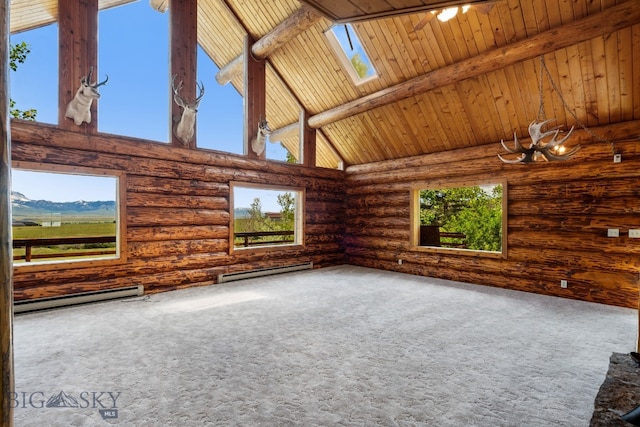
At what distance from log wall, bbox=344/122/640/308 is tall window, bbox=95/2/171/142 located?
5.28 m

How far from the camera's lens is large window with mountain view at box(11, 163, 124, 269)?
489 centimetres

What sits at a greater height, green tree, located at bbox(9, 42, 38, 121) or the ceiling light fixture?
green tree, located at bbox(9, 42, 38, 121)

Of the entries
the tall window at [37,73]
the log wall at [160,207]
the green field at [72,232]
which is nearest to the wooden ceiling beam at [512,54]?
the log wall at [160,207]

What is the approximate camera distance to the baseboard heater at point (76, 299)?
427 cm

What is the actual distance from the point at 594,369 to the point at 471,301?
88.1 inches

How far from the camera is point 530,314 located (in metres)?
4.23

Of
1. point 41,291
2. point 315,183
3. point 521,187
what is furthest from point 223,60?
point 521,187

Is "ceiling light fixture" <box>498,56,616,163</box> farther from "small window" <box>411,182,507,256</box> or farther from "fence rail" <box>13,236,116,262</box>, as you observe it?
"fence rail" <box>13,236,116,262</box>

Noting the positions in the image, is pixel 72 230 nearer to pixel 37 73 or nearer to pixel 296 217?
pixel 37 73

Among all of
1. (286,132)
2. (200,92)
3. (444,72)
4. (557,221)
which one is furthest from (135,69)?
(557,221)

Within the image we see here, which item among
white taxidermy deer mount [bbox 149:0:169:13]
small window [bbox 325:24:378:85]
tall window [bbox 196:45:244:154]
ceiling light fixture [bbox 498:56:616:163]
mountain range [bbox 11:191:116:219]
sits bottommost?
mountain range [bbox 11:191:116:219]

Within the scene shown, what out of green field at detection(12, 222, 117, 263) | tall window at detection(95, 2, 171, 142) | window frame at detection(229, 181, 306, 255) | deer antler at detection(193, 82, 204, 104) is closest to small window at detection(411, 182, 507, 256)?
window frame at detection(229, 181, 306, 255)

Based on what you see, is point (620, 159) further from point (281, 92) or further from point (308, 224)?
point (281, 92)

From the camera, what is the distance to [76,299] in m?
4.62
